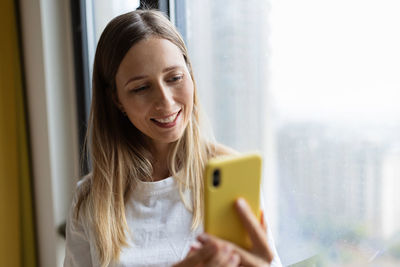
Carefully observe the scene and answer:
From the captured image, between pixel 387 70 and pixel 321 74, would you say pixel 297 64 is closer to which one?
pixel 321 74

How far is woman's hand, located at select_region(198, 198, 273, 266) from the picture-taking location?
61 cm

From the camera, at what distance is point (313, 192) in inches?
39.4

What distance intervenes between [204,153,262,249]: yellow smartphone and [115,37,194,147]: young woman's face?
31cm

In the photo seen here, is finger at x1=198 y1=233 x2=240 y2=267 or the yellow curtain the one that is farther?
the yellow curtain

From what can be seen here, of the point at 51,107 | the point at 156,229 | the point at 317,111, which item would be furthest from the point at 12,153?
the point at 317,111

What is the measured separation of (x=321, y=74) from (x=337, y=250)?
0.44 meters

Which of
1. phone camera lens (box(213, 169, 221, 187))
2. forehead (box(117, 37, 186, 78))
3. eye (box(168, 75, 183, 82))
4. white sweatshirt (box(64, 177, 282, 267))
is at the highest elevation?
forehead (box(117, 37, 186, 78))

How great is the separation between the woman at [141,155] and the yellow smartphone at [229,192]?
11.6 inches

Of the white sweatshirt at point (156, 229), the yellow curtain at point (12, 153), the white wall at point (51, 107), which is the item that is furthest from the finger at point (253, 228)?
the yellow curtain at point (12, 153)

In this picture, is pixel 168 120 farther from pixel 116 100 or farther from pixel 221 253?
pixel 221 253

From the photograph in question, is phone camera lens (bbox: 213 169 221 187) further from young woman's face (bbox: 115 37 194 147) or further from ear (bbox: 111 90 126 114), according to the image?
ear (bbox: 111 90 126 114)

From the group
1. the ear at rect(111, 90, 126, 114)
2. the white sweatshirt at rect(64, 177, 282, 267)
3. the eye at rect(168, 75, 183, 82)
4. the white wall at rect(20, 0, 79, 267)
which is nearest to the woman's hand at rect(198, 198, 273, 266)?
the white sweatshirt at rect(64, 177, 282, 267)

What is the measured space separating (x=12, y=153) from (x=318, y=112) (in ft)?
5.11

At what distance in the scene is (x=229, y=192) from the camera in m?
0.60
